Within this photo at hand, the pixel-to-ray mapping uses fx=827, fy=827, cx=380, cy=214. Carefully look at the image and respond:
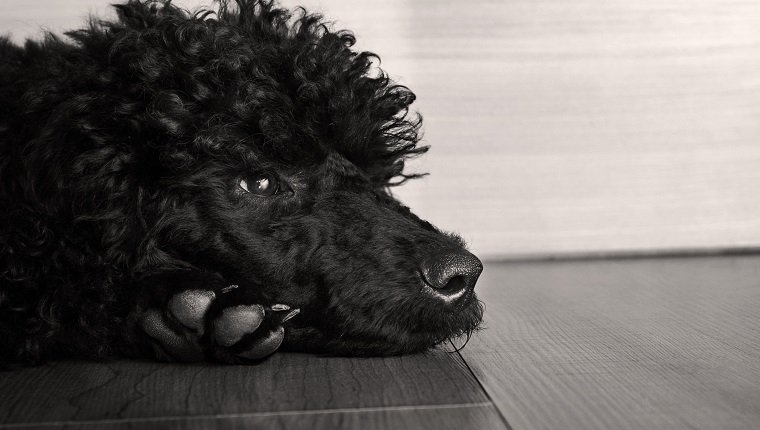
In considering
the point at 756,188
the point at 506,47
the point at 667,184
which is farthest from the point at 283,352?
the point at 756,188

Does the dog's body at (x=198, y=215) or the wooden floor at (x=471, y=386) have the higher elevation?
the dog's body at (x=198, y=215)

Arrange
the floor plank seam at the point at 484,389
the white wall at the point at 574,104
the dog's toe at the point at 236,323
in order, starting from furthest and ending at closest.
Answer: the white wall at the point at 574,104 → the dog's toe at the point at 236,323 → the floor plank seam at the point at 484,389

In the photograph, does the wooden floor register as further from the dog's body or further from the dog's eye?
the dog's eye

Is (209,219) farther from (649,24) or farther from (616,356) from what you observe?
(649,24)

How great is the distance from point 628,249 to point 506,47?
1233 millimetres

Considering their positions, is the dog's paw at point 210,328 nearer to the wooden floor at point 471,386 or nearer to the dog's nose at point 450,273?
the wooden floor at point 471,386

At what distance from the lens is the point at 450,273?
194 cm

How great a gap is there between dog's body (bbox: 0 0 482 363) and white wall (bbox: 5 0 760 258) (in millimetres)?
2016

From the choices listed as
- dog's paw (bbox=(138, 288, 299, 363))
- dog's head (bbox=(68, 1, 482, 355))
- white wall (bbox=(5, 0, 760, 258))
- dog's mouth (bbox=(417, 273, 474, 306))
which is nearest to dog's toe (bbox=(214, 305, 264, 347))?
dog's paw (bbox=(138, 288, 299, 363))

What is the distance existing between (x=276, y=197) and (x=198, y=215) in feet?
0.65

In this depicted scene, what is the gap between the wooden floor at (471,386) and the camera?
1.42 metres

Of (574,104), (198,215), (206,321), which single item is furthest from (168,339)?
(574,104)

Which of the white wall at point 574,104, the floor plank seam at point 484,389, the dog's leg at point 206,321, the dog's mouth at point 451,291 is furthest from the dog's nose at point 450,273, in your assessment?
the white wall at point 574,104

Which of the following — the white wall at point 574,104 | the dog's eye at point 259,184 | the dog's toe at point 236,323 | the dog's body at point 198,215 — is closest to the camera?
the dog's toe at point 236,323
